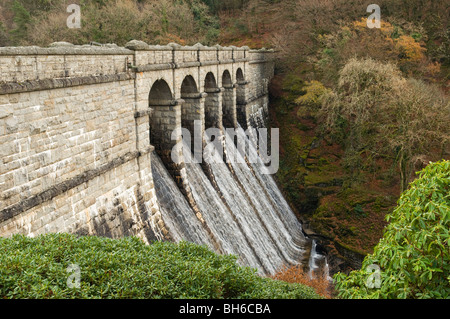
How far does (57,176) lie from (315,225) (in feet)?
59.2

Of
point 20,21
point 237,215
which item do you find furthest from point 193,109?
point 20,21

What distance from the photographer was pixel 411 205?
22.3 ft

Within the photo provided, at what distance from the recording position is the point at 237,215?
20.0m

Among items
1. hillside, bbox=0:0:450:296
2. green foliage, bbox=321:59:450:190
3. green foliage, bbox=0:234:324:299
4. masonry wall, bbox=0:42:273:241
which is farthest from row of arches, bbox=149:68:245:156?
green foliage, bbox=0:234:324:299

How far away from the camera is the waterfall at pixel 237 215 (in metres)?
15.9

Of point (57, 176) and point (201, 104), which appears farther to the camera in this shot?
point (201, 104)

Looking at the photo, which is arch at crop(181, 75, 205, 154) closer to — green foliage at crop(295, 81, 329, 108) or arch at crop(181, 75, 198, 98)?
arch at crop(181, 75, 198, 98)

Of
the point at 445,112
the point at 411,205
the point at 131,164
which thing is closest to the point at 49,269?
the point at 411,205

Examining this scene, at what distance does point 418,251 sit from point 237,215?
13853 millimetres

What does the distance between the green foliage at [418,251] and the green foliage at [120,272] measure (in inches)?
53.4

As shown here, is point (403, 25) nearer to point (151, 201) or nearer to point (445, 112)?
point (445, 112)

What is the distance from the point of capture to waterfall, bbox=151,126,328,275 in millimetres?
15914

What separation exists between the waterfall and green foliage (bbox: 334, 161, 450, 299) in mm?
9018

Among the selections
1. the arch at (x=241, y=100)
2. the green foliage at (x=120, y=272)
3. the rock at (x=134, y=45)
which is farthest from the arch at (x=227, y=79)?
the green foliage at (x=120, y=272)
